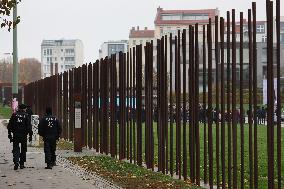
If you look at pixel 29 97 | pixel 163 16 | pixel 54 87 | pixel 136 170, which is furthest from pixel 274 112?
pixel 163 16

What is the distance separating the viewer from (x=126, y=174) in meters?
15.2

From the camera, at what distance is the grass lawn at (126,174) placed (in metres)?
13.1

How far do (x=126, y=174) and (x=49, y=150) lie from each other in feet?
9.67

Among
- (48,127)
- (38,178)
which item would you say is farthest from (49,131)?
(38,178)

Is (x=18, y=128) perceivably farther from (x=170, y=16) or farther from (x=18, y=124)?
(x=170, y=16)

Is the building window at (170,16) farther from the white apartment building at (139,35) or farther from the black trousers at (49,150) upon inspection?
the black trousers at (49,150)

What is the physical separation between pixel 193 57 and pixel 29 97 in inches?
1465

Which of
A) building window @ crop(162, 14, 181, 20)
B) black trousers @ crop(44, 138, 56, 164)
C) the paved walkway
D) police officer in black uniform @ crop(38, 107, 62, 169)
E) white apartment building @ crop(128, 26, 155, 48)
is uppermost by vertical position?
building window @ crop(162, 14, 181, 20)

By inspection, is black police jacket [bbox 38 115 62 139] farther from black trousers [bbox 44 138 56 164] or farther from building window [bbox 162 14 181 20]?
building window [bbox 162 14 181 20]

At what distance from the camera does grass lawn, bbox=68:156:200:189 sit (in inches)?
517

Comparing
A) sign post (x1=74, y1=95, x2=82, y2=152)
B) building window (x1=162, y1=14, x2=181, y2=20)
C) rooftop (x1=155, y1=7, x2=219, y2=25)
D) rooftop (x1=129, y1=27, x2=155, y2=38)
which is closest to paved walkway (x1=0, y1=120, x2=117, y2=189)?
sign post (x1=74, y1=95, x2=82, y2=152)

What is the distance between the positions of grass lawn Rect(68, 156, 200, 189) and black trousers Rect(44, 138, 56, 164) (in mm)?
824

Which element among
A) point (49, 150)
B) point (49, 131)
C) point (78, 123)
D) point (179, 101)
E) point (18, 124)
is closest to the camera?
point (179, 101)

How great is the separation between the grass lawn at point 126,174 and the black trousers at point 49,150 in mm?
824
